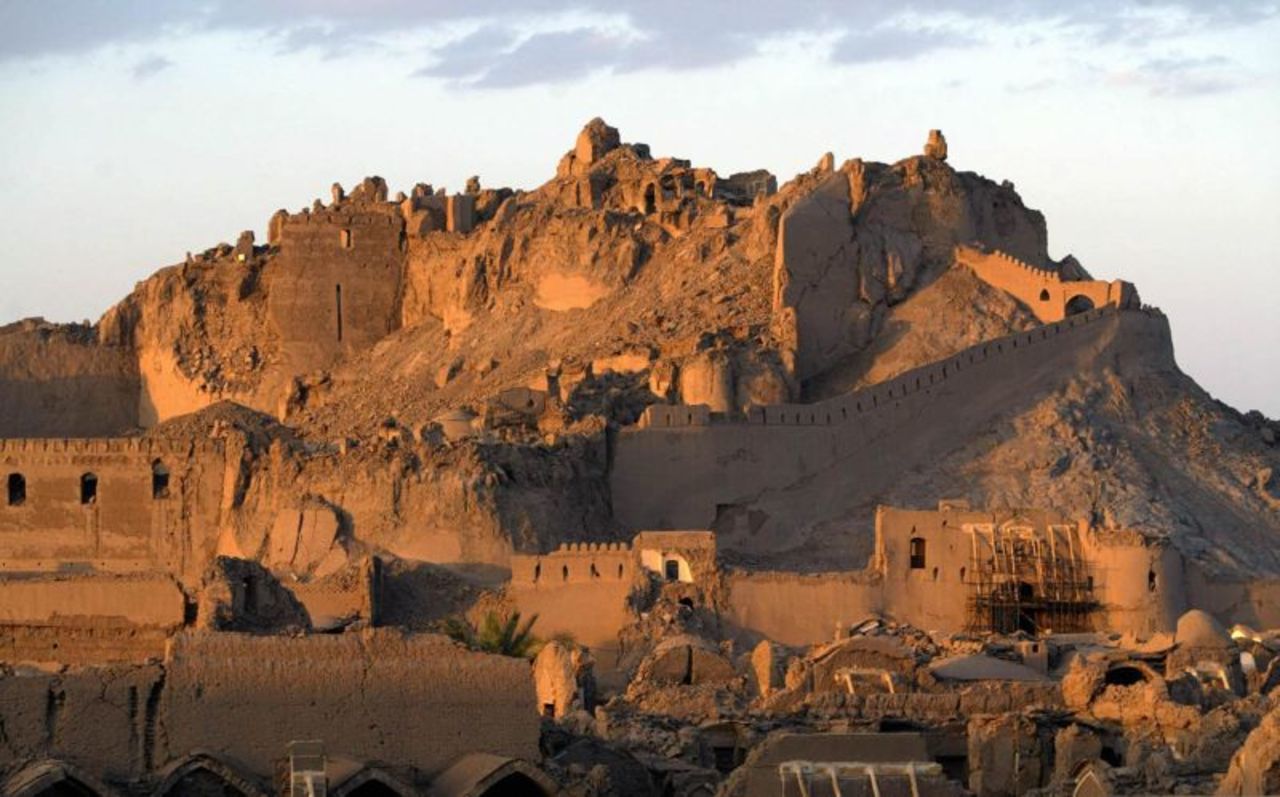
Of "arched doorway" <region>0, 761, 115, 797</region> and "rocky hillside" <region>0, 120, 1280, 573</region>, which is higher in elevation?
"rocky hillside" <region>0, 120, 1280, 573</region>

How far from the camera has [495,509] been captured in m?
60.0

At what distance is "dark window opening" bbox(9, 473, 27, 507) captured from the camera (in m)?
63.0

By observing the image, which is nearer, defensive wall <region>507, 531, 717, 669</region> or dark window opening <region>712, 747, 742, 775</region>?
dark window opening <region>712, 747, 742, 775</region>

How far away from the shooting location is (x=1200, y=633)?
156 ft

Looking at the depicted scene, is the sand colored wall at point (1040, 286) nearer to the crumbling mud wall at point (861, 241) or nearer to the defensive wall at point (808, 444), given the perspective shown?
the crumbling mud wall at point (861, 241)

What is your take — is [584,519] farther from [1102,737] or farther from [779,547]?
[1102,737]

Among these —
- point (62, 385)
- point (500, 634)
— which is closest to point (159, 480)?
point (500, 634)

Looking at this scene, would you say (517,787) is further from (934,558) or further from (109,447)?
(109,447)

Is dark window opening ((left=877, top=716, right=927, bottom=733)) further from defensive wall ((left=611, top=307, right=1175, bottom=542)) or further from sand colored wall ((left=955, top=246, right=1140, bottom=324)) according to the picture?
sand colored wall ((left=955, top=246, right=1140, bottom=324))

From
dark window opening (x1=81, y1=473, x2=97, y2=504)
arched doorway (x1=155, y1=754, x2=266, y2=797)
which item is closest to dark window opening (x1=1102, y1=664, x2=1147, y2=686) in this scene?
arched doorway (x1=155, y1=754, x2=266, y2=797)

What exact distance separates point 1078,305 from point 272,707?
3509 centimetres

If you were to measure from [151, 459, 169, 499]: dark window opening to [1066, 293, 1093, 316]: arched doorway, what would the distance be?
13.9 meters

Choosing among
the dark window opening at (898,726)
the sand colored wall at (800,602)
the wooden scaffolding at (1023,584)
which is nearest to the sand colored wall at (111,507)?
the sand colored wall at (800,602)

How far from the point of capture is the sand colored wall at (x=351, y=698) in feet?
107
